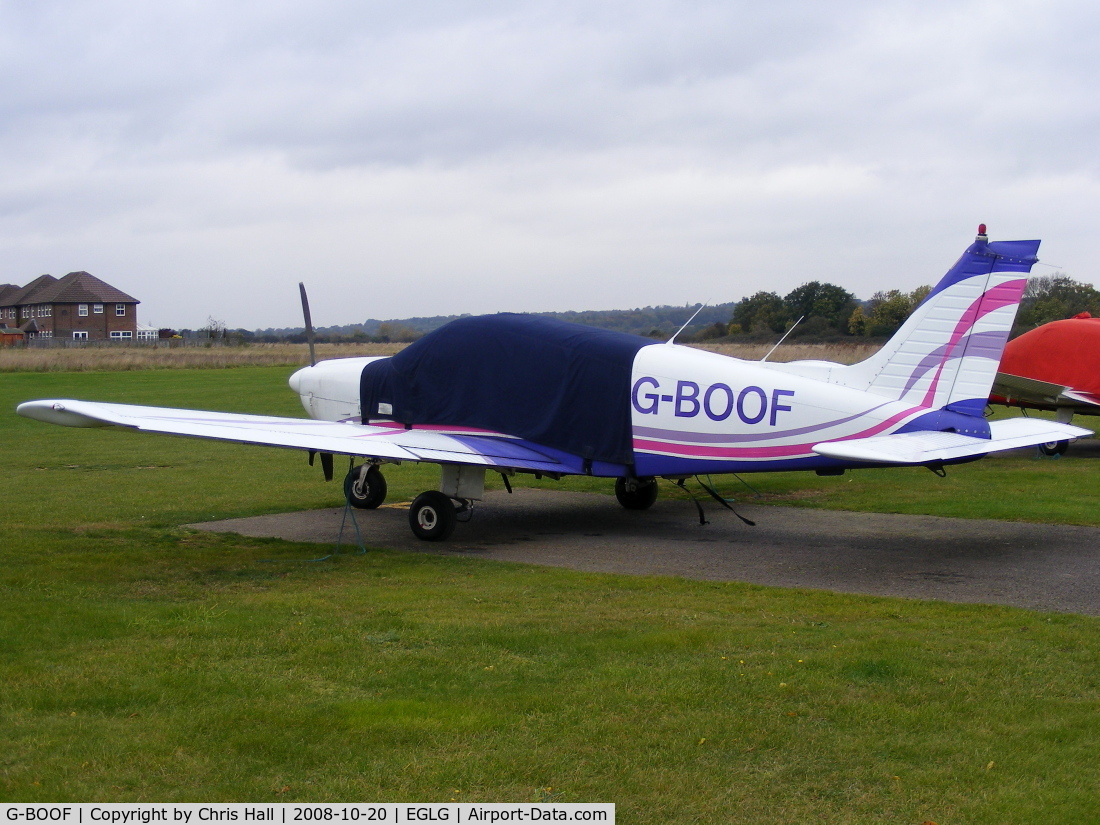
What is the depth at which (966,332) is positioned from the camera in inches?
421

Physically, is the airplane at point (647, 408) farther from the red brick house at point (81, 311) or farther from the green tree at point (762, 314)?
the red brick house at point (81, 311)

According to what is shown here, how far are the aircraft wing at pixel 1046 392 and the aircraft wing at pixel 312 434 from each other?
1154 centimetres

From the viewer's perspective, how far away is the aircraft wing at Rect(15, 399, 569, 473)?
948cm

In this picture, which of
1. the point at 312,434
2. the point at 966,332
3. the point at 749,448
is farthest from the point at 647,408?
the point at 312,434

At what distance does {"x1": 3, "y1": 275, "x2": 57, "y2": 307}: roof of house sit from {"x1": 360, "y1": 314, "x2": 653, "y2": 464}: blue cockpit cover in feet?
345

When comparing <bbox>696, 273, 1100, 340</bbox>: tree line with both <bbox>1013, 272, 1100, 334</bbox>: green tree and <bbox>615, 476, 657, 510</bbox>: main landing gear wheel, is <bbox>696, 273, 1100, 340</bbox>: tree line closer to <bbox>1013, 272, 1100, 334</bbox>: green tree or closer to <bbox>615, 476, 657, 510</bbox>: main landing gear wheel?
<bbox>1013, 272, 1100, 334</bbox>: green tree

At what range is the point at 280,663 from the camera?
6.20 m

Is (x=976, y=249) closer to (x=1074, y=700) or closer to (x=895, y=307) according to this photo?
(x=1074, y=700)

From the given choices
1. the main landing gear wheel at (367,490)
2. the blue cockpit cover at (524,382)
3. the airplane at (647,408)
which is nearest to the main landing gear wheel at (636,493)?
the airplane at (647,408)

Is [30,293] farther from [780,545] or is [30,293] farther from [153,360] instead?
[780,545]

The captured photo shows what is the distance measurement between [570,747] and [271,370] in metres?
53.9

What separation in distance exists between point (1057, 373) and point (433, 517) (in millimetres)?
14005

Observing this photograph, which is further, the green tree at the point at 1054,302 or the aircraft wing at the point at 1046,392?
the green tree at the point at 1054,302

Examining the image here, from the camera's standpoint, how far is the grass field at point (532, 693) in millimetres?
4414
